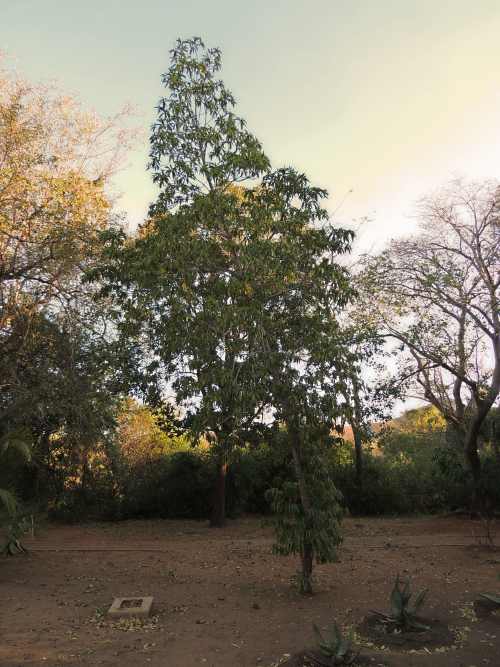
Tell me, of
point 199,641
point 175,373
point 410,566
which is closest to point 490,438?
point 410,566

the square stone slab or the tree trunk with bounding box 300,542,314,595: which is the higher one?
the tree trunk with bounding box 300,542,314,595

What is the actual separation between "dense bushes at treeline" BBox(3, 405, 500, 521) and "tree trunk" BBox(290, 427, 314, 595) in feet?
21.8

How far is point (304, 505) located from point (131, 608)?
221cm

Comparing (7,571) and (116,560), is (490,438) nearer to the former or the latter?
(116,560)

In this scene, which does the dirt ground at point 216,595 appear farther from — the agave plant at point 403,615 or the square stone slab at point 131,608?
the agave plant at point 403,615

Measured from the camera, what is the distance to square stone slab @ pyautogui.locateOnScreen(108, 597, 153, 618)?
643cm

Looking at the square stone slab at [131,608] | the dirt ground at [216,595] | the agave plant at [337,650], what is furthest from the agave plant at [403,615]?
the square stone slab at [131,608]

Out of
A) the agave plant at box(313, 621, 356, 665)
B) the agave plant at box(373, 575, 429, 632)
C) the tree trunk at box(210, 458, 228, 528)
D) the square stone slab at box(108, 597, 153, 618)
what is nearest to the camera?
the agave plant at box(313, 621, 356, 665)

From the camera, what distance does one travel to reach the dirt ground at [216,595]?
5320 mm

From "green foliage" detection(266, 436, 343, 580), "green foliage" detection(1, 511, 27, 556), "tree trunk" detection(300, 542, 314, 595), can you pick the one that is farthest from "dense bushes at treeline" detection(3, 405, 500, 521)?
"green foliage" detection(266, 436, 343, 580)

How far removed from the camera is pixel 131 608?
21.3 ft

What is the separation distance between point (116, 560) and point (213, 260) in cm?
528

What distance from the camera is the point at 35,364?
11.4 metres

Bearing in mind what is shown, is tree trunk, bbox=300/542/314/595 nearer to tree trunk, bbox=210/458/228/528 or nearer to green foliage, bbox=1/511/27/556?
green foliage, bbox=1/511/27/556
